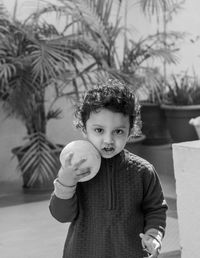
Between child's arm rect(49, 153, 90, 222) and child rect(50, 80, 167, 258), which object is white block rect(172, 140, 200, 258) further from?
child's arm rect(49, 153, 90, 222)

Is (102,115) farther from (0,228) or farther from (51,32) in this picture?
(51,32)

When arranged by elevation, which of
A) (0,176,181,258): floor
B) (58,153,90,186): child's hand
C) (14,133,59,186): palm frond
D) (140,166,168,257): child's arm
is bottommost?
(0,176,181,258): floor

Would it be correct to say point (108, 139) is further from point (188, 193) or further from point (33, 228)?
point (33, 228)

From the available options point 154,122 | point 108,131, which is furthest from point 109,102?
point 154,122

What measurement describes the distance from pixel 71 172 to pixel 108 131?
0.50ft

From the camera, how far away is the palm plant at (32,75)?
485 cm

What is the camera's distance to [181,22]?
6207 millimetres

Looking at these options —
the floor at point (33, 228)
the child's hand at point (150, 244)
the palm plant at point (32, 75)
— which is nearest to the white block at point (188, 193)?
the floor at point (33, 228)

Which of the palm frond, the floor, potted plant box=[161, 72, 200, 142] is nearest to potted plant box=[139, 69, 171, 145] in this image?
potted plant box=[161, 72, 200, 142]

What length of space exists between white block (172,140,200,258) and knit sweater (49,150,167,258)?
39.8 inches

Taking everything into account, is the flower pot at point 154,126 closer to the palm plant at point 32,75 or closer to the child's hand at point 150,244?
the palm plant at point 32,75

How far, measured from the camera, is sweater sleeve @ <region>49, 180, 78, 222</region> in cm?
167

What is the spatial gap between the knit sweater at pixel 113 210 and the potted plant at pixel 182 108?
3983mm

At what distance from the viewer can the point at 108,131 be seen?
1.65 metres
